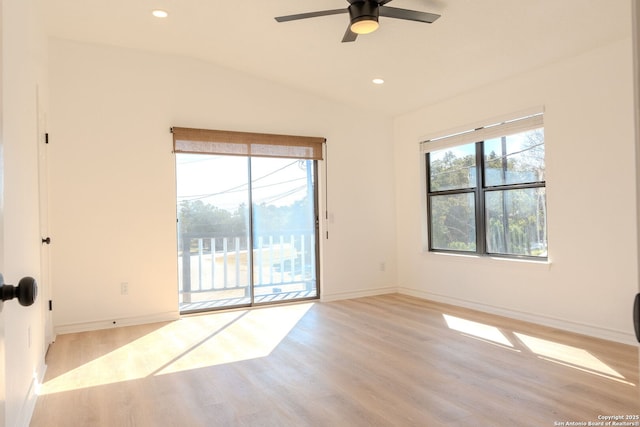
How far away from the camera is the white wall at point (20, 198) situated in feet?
6.24

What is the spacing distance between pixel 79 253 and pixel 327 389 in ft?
9.93

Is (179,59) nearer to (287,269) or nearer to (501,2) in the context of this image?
(287,269)

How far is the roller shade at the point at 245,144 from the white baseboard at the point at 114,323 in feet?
5.96

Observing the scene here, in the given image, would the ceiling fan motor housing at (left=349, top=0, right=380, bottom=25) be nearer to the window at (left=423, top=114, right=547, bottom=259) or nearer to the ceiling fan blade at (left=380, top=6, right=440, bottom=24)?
the ceiling fan blade at (left=380, top=6, right=440, bottom=24)

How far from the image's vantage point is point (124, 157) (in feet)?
14.9

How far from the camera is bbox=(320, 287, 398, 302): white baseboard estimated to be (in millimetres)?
5605

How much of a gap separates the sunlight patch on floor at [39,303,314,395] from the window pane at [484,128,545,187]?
8.79ft

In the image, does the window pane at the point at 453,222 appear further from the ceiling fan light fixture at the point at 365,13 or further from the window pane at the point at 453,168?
the ceiling fan light fixture at the point at 365,13

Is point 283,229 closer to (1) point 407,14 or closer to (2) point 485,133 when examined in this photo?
(2) point 485,133

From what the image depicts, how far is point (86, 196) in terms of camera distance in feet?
14.3

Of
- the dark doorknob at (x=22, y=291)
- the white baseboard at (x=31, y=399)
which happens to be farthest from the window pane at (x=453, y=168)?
the dark doorknob at (x=22, y=291)

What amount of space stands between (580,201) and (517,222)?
0.76 m

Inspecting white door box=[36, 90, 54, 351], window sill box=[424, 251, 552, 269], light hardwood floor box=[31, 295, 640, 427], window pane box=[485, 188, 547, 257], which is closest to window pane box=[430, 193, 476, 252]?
window sill box=[424, 251, 552, 269]

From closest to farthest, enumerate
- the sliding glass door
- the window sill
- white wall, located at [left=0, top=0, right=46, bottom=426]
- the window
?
1. white wall, located at [left=0, top=0, right=46, bottom=426]
2. the window sill
3. the window
4. the sliding glass door
